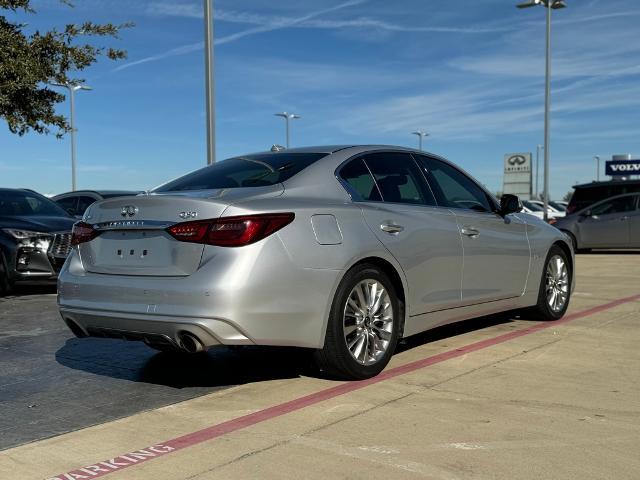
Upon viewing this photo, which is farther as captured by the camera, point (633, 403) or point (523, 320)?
point (523, 320)

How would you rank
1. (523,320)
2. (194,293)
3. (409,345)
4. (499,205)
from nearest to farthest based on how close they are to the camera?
(194,293), (409,345), (499,205), (523,320)

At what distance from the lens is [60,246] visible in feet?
30.4

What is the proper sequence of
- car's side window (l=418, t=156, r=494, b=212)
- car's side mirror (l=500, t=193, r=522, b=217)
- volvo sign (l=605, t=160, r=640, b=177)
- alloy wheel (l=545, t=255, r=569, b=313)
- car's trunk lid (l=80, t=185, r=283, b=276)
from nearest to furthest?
car's trunk lid (l=80, t=185, r=283, b=276) < car's side window (l=418, t=156, r=494, b=212) < car's side mirror (l=500, t=193, r=522, b=217) < alloy wheel (l=545, t=255, r=569, b=313) < volvo sign (l=605, t=160, r=640, b=177)

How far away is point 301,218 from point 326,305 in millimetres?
564

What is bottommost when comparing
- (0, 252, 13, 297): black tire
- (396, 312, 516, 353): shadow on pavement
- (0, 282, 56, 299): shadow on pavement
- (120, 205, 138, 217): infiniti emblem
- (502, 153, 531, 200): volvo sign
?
(0, 282, 56, 299): shadow on pavement

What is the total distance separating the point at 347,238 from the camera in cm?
458

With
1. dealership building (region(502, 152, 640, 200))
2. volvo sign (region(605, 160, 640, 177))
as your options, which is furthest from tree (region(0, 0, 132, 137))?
volvo sign (region(605, 160, 640, 177))

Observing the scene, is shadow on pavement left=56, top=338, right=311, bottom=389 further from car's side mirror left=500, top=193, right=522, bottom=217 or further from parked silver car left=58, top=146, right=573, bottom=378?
car's side mirror left=500, top=193, right=522, bottom=217

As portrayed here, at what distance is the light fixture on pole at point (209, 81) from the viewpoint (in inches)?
479

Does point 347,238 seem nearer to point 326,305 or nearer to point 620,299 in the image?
point 326,305

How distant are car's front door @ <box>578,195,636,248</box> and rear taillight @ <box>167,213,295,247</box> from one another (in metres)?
14.6

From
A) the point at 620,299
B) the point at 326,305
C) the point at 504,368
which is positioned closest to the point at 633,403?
the point at 504,368

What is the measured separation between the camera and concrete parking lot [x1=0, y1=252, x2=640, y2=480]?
330 centimetres

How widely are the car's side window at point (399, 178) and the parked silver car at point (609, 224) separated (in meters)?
12.4
